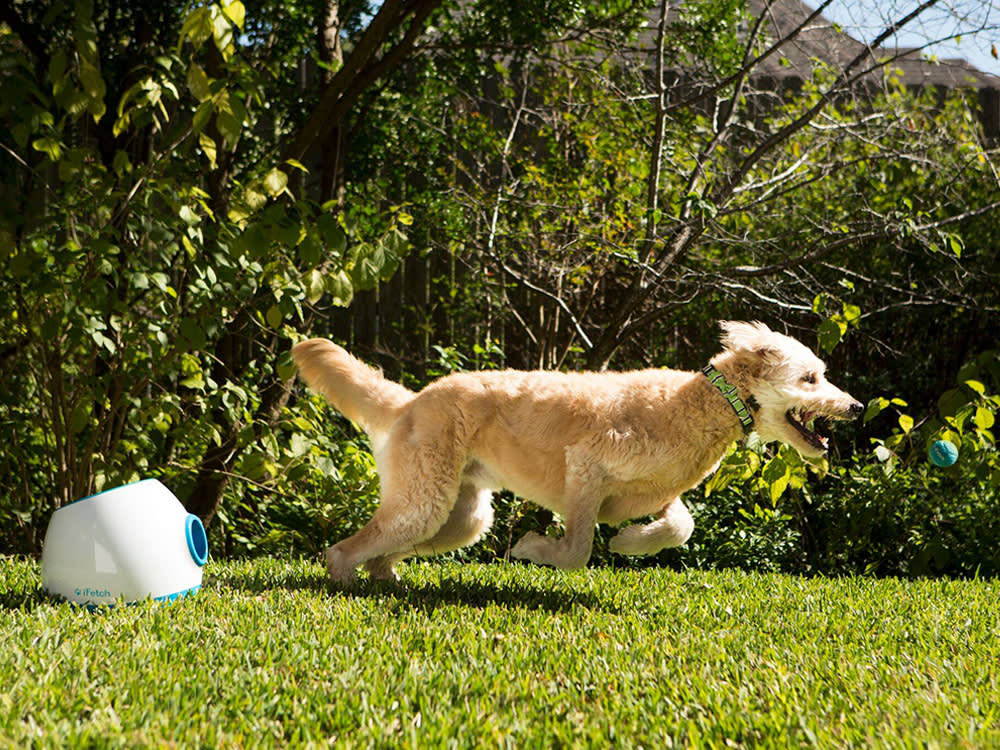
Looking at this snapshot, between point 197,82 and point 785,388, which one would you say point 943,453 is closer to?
point 785,388

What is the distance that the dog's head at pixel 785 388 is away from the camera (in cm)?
410

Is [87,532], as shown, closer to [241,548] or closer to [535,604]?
[535,604]

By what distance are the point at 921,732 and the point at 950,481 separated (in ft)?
13.4

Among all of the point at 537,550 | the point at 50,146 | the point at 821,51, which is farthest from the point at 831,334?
the point at 50,146

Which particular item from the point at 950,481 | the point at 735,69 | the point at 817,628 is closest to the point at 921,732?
the point at 817,628

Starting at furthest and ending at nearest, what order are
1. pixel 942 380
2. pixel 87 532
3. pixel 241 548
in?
1. pixel 942 380
2. pixel 241 548
3. pixel 87 532

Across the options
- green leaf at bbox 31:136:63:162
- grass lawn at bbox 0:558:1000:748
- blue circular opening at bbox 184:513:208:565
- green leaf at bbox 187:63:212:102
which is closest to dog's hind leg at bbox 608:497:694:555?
grass lawn at bbox 0:558:1000:748

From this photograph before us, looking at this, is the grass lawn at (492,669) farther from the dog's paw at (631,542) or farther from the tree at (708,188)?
the tree at (708,188)

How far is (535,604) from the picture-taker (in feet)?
13.9

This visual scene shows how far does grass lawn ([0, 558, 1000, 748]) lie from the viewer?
245 centimetres

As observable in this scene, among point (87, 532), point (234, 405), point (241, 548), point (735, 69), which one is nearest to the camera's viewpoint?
point (87, 532)

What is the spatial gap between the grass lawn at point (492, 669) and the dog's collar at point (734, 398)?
846 millimetres

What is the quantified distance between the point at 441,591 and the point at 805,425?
Answer: 5.95 ft

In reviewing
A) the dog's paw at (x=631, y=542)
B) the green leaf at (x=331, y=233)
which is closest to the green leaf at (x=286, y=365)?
the green leaf at (x=331, y=233)
